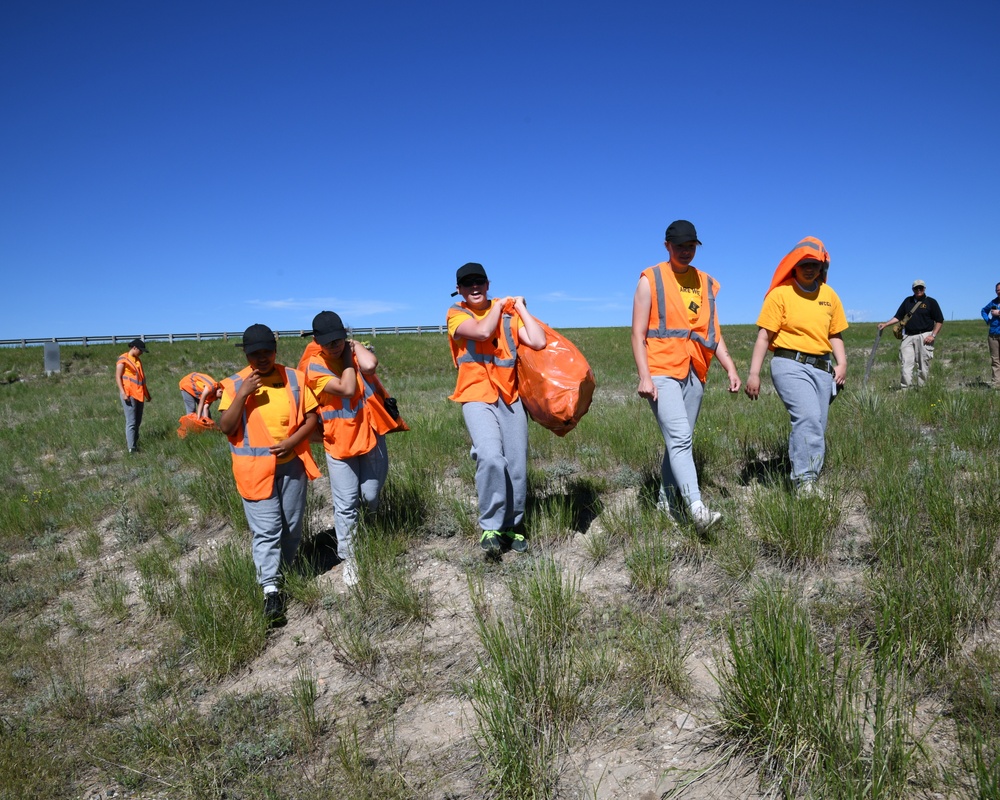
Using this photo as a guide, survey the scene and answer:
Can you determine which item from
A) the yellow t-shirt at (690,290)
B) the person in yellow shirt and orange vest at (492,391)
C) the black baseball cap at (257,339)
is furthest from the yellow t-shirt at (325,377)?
the yellow t-shirt at (690,290)

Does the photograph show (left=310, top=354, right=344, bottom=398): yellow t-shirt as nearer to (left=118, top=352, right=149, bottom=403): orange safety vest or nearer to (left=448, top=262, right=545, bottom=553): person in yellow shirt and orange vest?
(left=448, top=262, right=545, bottom=553): person in yellow shirt and orange vest

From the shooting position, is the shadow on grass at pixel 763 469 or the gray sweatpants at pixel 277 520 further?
the shadow on grass at pixel 763 469

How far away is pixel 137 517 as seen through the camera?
746cm

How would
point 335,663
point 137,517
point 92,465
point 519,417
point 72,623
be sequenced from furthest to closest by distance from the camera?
point 92,465 → point 137,517 → point 72,623 → point 519,417 → point 335,663

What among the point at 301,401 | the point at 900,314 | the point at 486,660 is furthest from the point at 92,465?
the point at 900,314

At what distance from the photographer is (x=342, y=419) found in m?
4.82

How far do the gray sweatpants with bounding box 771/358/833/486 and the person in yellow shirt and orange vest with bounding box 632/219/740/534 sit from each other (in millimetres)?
542

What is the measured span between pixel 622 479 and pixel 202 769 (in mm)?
4022

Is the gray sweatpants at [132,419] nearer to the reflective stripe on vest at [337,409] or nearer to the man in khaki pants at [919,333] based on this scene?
the reflective stripe on vest at [337,409]

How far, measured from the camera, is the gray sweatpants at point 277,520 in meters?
4.79

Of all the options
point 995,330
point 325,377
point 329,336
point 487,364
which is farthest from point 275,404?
point 995,330

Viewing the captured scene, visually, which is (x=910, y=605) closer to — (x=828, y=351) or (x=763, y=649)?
(x=763, y=649)

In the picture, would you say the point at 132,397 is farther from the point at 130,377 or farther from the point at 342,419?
the point at 342,419

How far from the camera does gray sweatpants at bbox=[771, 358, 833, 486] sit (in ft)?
16.3
